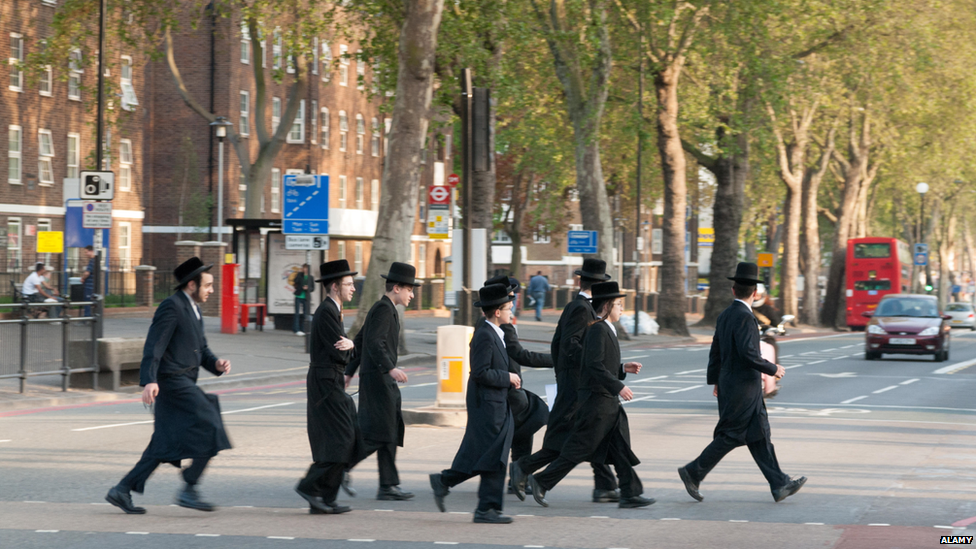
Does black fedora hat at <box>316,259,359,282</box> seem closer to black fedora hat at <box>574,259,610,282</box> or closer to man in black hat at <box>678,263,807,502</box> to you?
black fedora hat at <box>574,259,610,282</box>

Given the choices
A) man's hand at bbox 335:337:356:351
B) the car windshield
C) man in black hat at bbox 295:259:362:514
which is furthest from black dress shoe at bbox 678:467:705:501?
the car windshield

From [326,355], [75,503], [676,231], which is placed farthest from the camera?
[676,231]

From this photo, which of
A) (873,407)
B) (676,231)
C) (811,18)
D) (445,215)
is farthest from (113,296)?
(873,407)

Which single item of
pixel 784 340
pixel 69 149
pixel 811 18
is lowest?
pixel 784 340

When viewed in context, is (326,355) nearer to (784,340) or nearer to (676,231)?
(676,231)

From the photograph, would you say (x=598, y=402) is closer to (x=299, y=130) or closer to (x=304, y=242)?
(x=304, y=242)

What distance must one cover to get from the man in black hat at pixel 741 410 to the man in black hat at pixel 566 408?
634 mm

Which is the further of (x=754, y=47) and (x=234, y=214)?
(x=234, y=214)

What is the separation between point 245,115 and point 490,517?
54.0m

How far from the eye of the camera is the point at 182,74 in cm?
5941

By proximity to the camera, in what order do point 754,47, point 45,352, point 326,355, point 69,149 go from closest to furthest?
point 326,355
point 45,352
point 754,47
point 69,149

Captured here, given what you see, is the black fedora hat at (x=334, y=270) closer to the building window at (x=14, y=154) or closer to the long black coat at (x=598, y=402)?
the long black coat at (x=598, y=402)

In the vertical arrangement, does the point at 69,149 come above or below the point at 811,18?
below

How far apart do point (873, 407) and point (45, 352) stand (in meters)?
12.0
